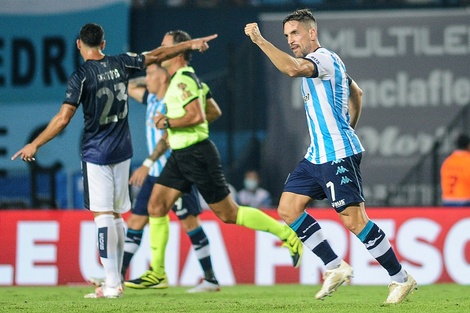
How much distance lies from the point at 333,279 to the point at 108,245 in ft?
6.66

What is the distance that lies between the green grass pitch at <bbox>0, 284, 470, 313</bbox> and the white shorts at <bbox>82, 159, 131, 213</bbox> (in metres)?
0.80

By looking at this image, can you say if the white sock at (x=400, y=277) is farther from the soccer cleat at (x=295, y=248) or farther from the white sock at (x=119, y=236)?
the white sock at (x=119, y=236)

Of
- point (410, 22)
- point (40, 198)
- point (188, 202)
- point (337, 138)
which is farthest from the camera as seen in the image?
point (410, 22)

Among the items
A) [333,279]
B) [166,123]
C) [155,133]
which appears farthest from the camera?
[155,133]

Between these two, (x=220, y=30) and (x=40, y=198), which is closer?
(x=40, y=198)

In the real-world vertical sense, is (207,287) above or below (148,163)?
below

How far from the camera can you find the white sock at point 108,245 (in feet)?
30.6

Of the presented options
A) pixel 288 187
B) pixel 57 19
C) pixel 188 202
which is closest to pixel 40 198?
pixel 57 19

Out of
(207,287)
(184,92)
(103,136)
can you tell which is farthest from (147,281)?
(184,92)

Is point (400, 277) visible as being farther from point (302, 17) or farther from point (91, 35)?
point (91, 35)

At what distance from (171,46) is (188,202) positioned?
1.80 metres

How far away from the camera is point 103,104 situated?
934 centimetres

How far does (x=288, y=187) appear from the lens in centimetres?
865

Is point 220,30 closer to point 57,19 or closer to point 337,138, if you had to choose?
point 57,19
